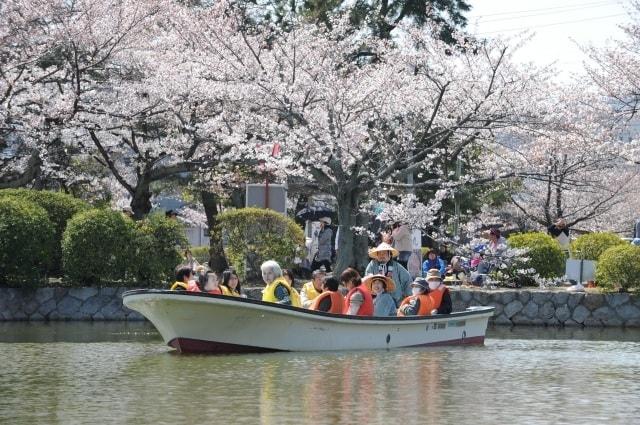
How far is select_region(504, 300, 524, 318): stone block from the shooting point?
23344 mm

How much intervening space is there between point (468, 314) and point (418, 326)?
1314 mm

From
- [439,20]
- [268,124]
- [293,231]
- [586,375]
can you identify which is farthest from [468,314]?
[439,20]

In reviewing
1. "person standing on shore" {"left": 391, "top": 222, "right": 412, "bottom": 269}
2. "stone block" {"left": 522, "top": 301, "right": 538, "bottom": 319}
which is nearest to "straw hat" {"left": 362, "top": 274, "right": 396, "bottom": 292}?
"person standing on shore" {"left": 391, "top": 222, "right": 412, "bottom": 269}

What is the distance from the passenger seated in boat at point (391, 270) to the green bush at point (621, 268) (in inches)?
252

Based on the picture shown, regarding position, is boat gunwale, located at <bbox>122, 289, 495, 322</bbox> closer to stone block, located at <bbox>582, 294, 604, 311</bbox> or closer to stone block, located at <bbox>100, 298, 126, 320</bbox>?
stone block, located at <bbox>582, 294, 604, 311</bbox>

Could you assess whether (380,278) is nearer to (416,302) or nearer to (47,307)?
(416,302)

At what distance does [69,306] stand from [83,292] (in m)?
0.38

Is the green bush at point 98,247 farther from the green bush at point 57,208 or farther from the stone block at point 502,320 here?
the stone block at point 502,320

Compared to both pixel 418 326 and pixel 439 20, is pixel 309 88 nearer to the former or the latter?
pixel 418 326

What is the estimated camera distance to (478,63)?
2405cm

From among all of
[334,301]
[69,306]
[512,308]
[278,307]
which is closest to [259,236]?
[69,306]

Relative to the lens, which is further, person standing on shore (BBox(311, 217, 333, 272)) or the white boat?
person standing on shore (BBox(311, 217, 333, 272))

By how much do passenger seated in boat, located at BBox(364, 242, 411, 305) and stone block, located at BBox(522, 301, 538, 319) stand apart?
575 centimetres

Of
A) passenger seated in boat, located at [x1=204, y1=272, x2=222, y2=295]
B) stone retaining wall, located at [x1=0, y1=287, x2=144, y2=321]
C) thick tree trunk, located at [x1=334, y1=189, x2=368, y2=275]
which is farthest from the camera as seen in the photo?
thick tree trunk, located at [x1=334, y1=189, x2=368, y2=275]
